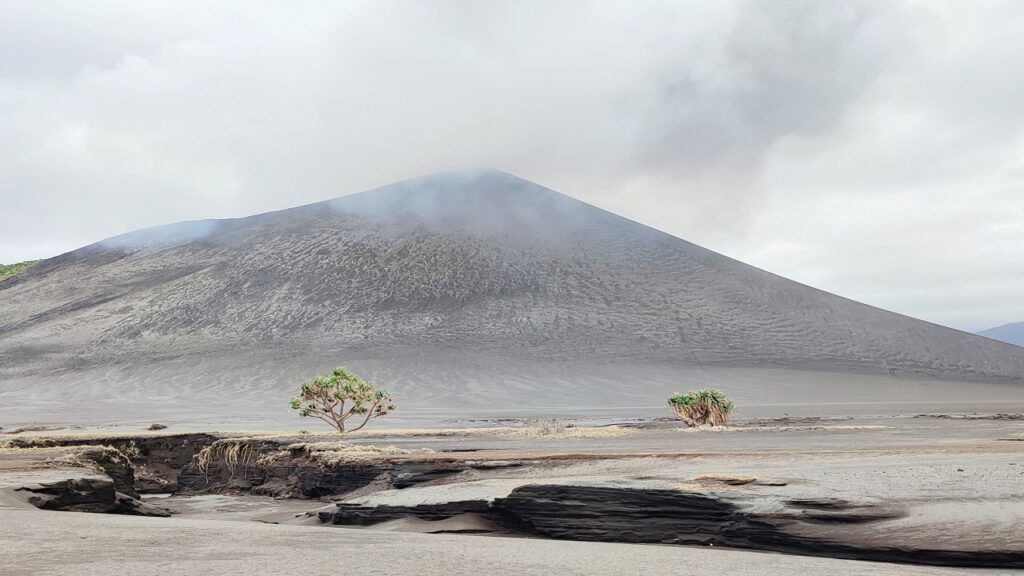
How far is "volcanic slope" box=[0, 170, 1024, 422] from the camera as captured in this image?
7894cm

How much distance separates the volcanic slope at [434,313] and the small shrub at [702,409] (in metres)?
34.8

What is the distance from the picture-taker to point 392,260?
354ft

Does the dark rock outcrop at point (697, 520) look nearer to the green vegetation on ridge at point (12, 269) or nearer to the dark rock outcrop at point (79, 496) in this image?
the dark rock outcrop at point (79, 496)

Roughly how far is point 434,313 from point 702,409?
6535cm

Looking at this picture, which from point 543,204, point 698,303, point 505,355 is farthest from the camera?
point 543,204

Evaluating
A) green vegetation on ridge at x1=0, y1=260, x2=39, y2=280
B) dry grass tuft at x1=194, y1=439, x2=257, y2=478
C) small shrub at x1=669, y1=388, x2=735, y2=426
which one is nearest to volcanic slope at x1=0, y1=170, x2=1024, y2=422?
green vegetation on ridge at x1=0, y1=260, x2=39, y2=280

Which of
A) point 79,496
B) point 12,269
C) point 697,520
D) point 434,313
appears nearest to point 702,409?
point 79,496

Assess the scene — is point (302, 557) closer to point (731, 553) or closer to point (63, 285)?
point (731, 553)

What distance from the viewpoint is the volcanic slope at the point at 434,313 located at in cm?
7894

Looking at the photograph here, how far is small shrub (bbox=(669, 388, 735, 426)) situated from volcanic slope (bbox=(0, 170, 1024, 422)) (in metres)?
34.8

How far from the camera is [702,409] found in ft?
99.1

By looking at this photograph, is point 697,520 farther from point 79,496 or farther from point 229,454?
point 229,454

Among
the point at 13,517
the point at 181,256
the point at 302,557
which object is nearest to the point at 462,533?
the point at 302,557

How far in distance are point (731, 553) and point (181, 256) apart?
119135 millimetres
